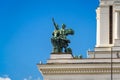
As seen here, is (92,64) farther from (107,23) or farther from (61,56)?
(107,23)

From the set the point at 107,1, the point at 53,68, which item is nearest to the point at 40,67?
the point at 53,68

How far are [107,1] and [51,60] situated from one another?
733cm

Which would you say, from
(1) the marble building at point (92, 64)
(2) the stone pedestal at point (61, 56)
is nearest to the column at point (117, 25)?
(1) the marble building at point (92, 64)

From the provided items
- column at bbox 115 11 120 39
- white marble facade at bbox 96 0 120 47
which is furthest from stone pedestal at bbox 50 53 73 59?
column at bbox 115 11 120 39

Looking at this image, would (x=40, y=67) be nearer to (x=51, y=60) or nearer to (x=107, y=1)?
(x=51, y=60)

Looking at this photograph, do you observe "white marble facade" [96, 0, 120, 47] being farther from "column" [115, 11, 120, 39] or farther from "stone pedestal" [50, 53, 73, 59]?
"stone pedestal" [50, 53, 73, 59]

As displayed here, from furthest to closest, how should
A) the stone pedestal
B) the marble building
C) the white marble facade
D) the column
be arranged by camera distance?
the white marble facade, the column, the stone pedestal, the marble building

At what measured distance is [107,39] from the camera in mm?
117875

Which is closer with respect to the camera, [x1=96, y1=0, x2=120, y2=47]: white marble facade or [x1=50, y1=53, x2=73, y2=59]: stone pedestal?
[x1=50, y1=53, x2=73, y2=59]: stone pedestal

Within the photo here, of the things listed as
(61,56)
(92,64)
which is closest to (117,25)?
(92,64)

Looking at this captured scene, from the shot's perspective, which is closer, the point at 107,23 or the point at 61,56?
the point at 61,56

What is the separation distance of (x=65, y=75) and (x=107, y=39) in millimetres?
4940

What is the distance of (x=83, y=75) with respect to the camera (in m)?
116

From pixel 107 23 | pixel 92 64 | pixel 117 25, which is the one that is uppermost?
pixel 107 23
